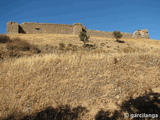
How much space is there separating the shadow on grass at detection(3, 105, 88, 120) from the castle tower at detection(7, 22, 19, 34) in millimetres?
22840

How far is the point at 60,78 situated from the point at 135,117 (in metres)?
3.00

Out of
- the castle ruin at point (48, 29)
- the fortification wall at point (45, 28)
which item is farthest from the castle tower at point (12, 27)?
the fortification wall at point (45, 28)

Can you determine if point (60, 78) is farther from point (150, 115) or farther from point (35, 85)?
point (150, 115)

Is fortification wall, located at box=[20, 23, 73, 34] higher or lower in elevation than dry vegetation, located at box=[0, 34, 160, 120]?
higher

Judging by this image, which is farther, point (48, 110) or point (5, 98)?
point (5, 98)

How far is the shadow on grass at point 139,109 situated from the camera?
10.2 feet

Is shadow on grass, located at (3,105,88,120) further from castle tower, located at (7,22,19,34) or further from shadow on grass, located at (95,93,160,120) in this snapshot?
castle tower, located at (7,22,19,34)

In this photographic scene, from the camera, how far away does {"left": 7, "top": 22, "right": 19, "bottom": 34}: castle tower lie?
887 inches

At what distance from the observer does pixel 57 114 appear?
3461mm

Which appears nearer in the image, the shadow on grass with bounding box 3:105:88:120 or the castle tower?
the shadow on grass with bounding box 3:105:88:120

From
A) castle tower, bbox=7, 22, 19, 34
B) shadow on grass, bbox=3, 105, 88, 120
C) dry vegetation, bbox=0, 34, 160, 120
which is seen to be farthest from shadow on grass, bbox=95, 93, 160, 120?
castle tower, bbox=7, 22, 19, 34

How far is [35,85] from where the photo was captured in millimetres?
4617

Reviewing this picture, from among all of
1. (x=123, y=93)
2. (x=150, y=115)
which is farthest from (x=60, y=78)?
(x=150, y=115)

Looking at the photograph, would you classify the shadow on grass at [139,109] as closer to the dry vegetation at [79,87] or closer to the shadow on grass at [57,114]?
the dry vegetation at [79,87]
